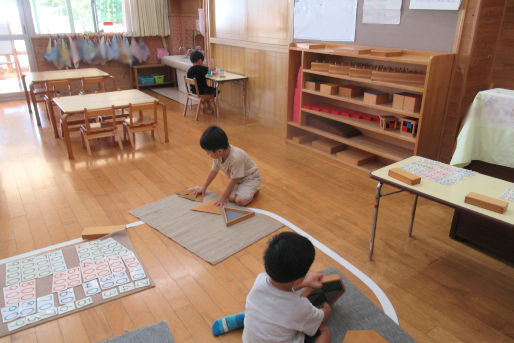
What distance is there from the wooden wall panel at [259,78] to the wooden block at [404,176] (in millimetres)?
3161

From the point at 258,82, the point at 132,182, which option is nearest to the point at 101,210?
the point at 132,182

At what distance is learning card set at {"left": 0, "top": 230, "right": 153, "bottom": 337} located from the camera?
6.65 ft

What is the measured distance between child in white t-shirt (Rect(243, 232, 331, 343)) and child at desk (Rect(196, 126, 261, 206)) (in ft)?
4.84

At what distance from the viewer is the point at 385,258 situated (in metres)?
2.47

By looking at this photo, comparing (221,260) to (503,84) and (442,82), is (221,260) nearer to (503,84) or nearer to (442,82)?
(442,82)

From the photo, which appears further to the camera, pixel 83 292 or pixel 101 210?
pixel 101 210

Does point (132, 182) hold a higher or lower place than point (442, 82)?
lower

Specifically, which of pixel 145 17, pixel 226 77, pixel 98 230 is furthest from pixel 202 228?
pixel 145 17

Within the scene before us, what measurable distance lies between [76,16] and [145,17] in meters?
1.34

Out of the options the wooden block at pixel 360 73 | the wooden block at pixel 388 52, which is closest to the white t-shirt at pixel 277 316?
the wooden block at pixel 388 52

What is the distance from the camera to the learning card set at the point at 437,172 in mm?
2141

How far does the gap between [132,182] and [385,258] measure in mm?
2439

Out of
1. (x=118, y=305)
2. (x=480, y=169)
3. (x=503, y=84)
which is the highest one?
(x=503, y=84)

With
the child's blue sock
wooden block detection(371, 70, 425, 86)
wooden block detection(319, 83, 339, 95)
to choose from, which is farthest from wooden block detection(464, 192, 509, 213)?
wooden block detection(319, 83, 339, 95)
